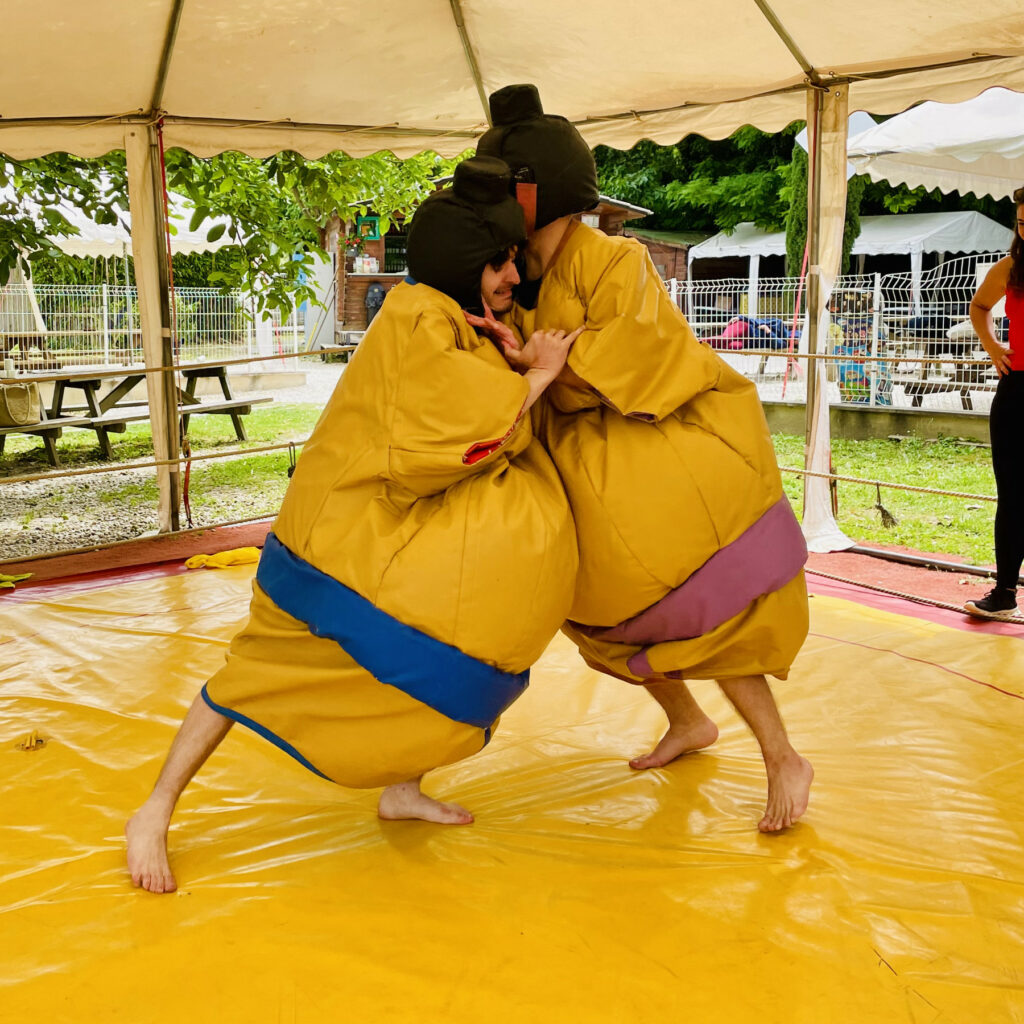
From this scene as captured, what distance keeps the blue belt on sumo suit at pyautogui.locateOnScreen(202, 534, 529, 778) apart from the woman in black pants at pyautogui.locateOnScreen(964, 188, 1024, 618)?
91.9 inches

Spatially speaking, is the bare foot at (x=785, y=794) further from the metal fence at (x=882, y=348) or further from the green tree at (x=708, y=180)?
the green tree at (x=708, y=180)

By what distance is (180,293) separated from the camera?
13289mm

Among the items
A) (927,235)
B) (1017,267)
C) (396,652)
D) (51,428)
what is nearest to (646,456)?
(396,652)

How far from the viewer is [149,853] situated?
1879 millimetres

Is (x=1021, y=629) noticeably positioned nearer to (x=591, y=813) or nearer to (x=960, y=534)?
(x=591, y=813)

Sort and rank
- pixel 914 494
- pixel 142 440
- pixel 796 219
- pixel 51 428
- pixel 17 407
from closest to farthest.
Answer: pixel 914 494 < pixel 51 428 < pixel 17 407 < pixel 142 440 < pixel 796 219

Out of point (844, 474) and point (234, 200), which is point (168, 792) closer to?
point (234, 200)

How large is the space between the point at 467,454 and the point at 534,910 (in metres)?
0.77

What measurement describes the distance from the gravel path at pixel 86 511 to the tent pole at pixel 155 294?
2.88 ft

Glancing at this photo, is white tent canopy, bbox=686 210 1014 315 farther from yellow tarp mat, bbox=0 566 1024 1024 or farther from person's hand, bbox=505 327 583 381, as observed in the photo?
person's hand, bbox=505 327 583 381

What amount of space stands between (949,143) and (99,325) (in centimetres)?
964

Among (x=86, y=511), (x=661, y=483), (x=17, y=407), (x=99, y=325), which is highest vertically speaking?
(x=99, y=325)

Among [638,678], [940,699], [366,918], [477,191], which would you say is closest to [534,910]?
[366,918]

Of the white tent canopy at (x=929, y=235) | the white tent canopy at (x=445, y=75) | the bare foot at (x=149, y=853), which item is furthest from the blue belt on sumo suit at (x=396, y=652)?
the white tent canopy at (x=929, y=235)
